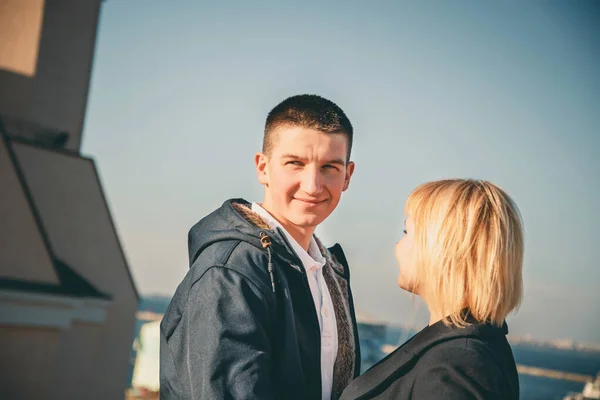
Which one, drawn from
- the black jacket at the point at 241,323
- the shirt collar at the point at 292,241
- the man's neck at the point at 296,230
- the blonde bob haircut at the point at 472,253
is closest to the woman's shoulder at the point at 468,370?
the blonde bob haircut at the point at 472,253

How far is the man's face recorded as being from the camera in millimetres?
2986

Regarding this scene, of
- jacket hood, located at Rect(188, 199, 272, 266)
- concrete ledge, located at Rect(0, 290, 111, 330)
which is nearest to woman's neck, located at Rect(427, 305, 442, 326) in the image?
jacket hood, located at Rect(188, 199, 272, 266)

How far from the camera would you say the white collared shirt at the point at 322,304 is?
2.96 metres

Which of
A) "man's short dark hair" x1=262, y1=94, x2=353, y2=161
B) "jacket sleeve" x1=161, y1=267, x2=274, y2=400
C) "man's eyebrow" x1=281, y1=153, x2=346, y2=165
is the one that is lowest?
"jacket sleeve" x1=161, y1=267, x2=274, y2=400

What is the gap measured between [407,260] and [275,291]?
1.95ft

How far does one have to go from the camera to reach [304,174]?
3012mm

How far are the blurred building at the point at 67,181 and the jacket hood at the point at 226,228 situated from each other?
27.9 feet

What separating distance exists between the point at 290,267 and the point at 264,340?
444 millimetres

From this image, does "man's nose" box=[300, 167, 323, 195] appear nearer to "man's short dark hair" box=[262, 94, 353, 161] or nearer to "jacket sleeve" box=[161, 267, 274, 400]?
"man's short dark hair" box=[262, 94, 353, 161]

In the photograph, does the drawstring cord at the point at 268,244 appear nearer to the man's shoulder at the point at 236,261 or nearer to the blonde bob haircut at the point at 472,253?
the man's shoulder at the point at 236,261

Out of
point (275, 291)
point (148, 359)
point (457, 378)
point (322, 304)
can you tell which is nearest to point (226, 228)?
point (275, 291)

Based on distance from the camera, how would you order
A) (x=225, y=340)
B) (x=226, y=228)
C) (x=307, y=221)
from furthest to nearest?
(x=307, y=221), (x=226, y=228), (x=225, y=340)

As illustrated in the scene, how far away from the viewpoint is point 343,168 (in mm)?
3104

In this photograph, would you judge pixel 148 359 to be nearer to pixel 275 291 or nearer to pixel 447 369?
pixel 275 291
